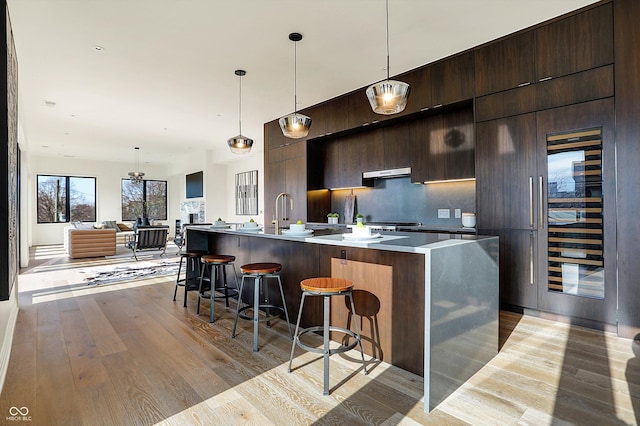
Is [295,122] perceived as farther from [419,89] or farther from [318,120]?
[318,120]

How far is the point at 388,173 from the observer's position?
5.08 meters

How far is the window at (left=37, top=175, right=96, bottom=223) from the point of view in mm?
11336

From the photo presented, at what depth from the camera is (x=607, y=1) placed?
2.97 m

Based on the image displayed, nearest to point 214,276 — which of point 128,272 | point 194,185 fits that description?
point 128,272

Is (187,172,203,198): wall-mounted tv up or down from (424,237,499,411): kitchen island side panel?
up

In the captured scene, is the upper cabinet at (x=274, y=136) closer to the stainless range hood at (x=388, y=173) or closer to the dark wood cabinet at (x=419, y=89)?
the stainless range hood at (x=388, y=173)

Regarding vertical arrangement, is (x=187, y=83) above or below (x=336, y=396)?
above

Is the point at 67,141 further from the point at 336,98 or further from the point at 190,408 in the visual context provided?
the point at 190,408

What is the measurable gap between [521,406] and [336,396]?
3.39 ft

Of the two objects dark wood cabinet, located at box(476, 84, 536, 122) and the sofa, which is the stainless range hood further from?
the sofa

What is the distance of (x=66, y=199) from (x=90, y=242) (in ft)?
16.7

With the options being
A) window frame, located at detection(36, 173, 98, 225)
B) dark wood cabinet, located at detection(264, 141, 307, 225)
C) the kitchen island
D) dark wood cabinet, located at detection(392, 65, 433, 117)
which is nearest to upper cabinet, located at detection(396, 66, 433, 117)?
dark wood cabinet, located at detection(392, 65, 433, 117)

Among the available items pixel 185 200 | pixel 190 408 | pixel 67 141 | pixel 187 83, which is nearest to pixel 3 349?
pixel 190 408

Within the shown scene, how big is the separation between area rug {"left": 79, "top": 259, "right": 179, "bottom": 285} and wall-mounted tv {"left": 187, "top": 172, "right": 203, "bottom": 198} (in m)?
4.36
